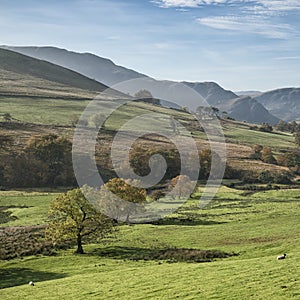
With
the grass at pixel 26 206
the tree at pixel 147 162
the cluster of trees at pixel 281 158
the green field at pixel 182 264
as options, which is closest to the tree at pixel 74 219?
the green field at pixel 182 264

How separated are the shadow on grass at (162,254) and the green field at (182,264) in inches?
5.3

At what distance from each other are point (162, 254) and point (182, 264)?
262 inches

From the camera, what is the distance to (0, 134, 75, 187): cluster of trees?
9775 cm

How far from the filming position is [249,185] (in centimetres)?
10381

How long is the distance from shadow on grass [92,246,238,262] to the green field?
134 mm

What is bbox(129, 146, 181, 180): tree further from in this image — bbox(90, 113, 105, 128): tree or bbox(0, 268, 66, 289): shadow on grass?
bbox(0, 268, 66, 289): shadow on grass

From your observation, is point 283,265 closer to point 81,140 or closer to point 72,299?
point 72,299

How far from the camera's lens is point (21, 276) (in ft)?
120

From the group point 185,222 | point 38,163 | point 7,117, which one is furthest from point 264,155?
point 7,117

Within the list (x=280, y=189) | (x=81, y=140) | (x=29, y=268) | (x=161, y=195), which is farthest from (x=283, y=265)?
(x=81, y=140)

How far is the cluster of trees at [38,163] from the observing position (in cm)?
9775

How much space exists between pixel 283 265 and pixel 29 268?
23.5 metres

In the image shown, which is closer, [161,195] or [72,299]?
[72,299]

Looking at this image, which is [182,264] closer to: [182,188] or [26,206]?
[26,206]
